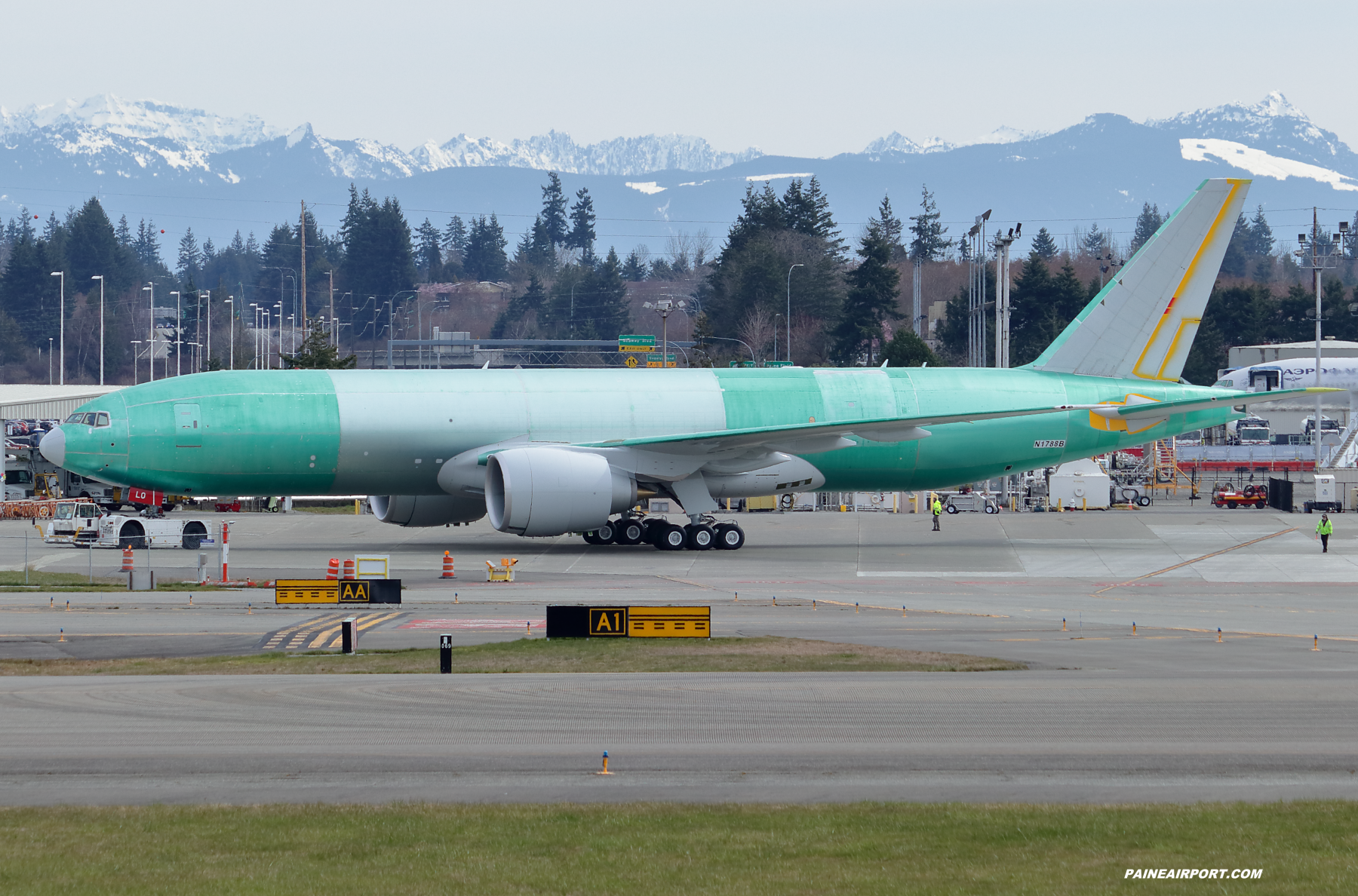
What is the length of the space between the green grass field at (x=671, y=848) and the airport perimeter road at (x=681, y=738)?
0.73 metres

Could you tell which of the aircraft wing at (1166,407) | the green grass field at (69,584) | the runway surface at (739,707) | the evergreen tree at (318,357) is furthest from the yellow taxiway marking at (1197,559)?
the evergreen tree at (318,357)

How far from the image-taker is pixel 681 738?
1667cm

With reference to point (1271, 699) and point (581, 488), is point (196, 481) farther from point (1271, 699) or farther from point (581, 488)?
point (1271, 699)

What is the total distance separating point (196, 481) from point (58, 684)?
20776 mm

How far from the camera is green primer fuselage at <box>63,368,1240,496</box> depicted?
3966cm

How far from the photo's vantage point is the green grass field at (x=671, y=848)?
11.2 m

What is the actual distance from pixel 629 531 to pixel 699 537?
252 centimetres

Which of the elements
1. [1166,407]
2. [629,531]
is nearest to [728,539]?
[629,531]

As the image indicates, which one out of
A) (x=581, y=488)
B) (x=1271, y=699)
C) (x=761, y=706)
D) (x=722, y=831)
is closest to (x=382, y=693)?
(x=761, y=706)

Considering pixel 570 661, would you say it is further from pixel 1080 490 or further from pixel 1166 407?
pixel 1080 490

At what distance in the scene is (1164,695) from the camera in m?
18.9

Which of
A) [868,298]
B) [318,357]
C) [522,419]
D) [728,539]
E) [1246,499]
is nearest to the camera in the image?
[522,419]

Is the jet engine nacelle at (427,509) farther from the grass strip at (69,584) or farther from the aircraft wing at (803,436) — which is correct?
the grass strip at (69,584)

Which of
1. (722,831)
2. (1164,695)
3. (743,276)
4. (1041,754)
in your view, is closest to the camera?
(722,831)
